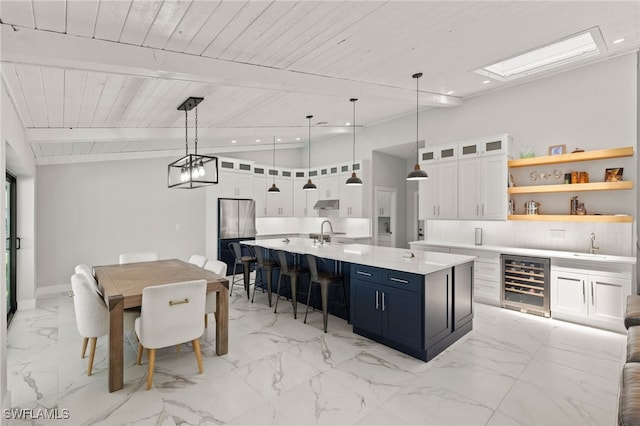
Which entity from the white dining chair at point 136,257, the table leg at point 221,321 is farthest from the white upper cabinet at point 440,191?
the white dining chair at point 136,257

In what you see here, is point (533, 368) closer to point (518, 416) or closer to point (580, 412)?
point (580, 412)

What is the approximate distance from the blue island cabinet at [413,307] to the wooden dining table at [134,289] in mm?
1515

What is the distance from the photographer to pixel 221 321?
3270 millimetres

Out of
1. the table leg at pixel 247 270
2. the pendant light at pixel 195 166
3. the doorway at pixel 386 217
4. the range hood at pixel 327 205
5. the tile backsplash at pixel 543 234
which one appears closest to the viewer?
the pendant light at pixel 195 166

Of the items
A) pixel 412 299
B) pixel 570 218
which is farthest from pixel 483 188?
pixel 412 299

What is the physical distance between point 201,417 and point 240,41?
3004mm

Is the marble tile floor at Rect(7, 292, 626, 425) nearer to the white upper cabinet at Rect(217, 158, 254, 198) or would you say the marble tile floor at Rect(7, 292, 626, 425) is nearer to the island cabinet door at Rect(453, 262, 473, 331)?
the island cabinet door at Rect(453, 262, 473, 331)

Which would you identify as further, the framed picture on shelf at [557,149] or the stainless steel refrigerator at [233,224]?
the stainless steel refrigerator at [233,224]

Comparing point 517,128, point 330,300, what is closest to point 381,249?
point 330,300

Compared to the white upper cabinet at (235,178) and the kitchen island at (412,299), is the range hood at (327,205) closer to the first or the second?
the white upper cabinet at (235,178)

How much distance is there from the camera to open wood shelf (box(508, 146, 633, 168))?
4027 millimetres

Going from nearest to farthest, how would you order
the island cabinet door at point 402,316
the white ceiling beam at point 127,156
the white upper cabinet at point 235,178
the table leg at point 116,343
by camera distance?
the table leg at point 116,343 < the island cabinet door at point 402,316 < the white ceiling beam at point 127,156 < the white upper cabinet at point 235,178

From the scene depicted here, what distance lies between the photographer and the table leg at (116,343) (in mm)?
2609

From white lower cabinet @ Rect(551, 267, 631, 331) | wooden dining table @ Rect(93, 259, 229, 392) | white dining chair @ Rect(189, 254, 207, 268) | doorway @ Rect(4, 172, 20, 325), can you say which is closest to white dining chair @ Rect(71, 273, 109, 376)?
wooden dining table @ Rect(93, 259, 229, 392)
